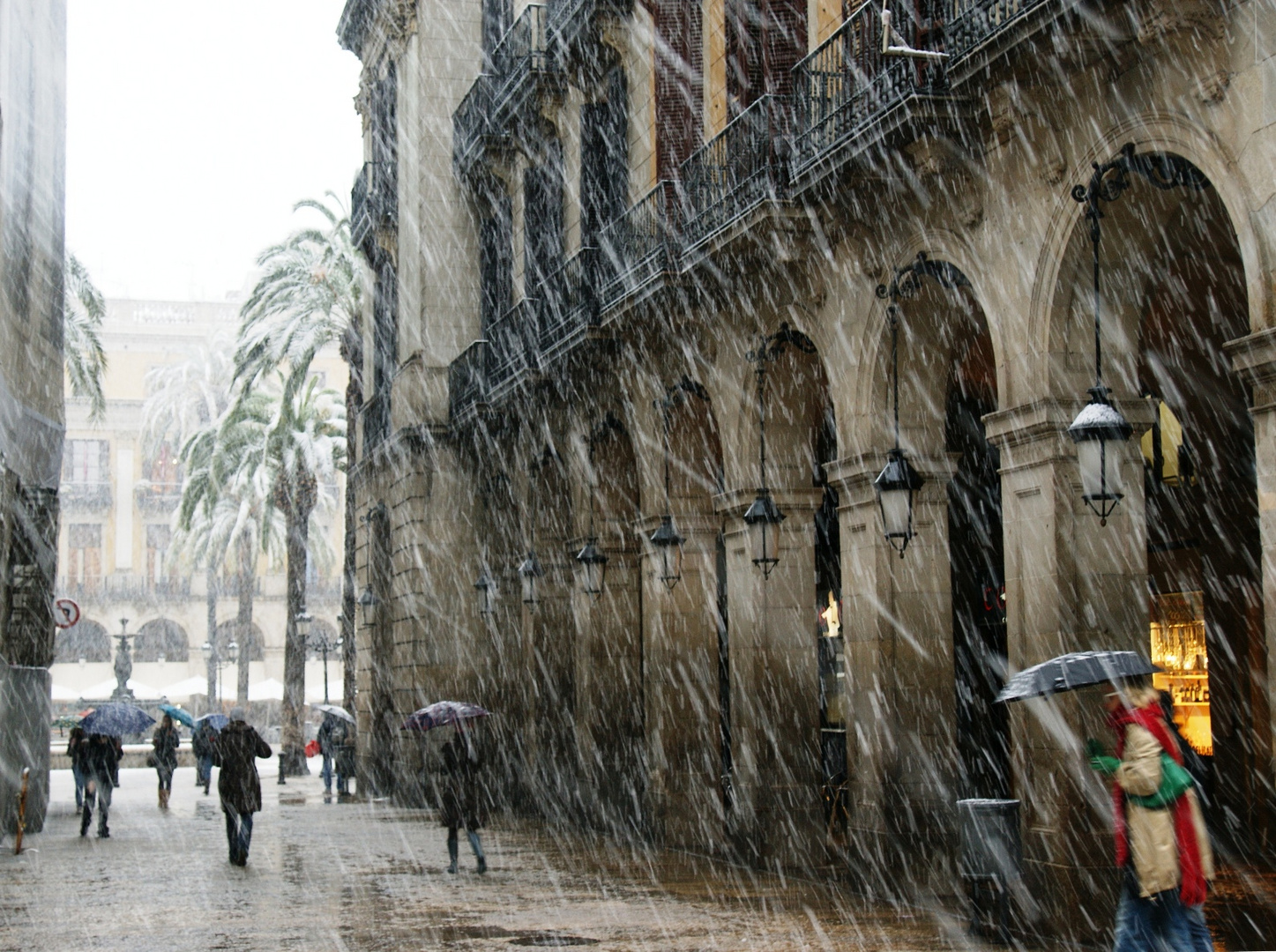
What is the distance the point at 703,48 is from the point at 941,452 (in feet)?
21.3

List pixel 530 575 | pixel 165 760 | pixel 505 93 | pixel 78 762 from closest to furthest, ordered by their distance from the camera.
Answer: pixel 530 575 → pixel 78 762 → pixel 505 93 → pixel 165 760

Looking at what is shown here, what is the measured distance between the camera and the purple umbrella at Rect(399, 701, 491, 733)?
17.7 meters

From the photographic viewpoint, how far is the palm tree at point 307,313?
36312 mm

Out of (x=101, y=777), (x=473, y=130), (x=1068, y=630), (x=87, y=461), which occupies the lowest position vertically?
(x=101, y=777)

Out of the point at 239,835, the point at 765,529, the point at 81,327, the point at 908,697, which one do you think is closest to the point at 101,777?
the point at 239,835

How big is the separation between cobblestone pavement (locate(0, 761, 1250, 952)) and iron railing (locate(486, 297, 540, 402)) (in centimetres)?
608

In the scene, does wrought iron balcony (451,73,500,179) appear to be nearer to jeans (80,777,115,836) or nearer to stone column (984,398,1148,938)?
jeans (80,777,115,836)

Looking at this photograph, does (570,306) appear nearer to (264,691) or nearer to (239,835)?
(239,835)

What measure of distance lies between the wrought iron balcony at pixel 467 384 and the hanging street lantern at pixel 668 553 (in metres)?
6.64

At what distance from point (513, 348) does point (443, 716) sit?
7283 mm

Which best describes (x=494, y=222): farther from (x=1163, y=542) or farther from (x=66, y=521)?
(x=66, y=521)

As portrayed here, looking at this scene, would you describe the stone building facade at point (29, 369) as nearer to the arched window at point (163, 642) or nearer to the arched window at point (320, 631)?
the arched window at point (320, 631)

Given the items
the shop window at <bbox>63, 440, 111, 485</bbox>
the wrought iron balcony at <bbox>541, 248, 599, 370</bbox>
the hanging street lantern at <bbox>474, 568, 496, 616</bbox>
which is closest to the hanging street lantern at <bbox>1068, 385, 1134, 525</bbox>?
the wrought iron balcony at <bbox>541, 248, 599, 370</bbox>

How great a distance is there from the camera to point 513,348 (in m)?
23.6
